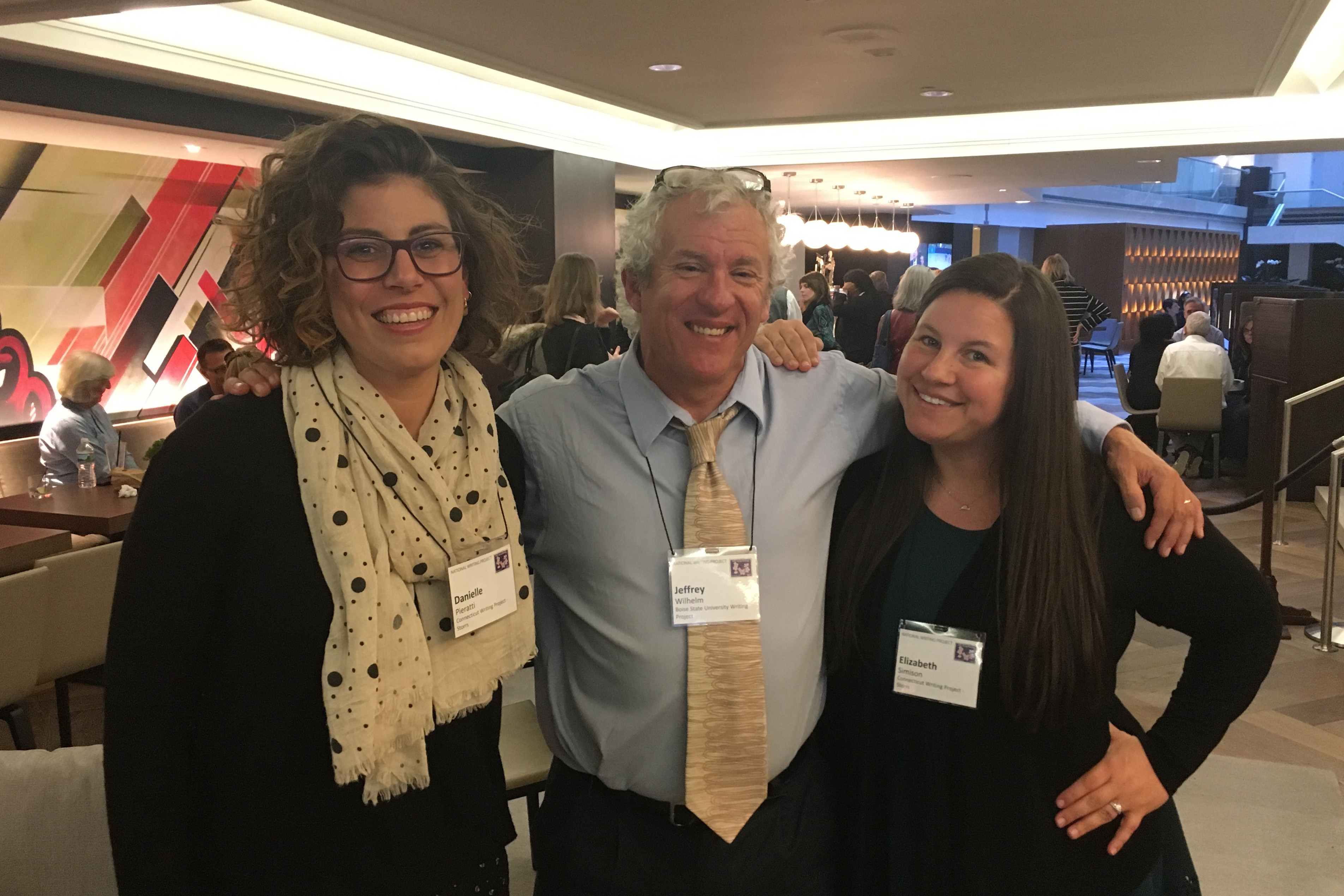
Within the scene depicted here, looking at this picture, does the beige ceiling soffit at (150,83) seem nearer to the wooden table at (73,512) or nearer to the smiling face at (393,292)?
the wooden table at (73,512)

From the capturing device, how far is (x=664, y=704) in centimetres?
157

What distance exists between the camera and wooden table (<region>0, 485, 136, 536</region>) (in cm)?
447

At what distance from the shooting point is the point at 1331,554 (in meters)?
4.78

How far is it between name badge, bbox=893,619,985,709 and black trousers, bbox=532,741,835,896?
0.28 metres

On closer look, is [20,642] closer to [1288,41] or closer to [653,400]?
[653,400]

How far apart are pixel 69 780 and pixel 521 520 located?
2.96 ft

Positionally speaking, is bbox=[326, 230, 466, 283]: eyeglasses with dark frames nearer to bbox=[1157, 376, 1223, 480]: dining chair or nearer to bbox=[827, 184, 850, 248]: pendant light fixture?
bbox=[1157, 376, 1223, 480]: dining chair

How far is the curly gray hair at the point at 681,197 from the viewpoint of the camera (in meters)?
1.70

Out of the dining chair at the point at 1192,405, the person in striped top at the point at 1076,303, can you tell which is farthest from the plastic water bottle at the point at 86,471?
the dining chair at the point at 1192,405

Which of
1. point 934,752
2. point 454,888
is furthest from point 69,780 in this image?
point 934,752

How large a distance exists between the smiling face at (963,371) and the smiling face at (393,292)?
30.0 inches

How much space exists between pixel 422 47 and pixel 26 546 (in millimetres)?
3280

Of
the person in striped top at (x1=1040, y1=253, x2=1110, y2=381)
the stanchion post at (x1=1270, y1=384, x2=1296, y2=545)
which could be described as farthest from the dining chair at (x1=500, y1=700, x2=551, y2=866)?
the person in striped top at (x1=1040, y1=253, x2=1110, y2=381)

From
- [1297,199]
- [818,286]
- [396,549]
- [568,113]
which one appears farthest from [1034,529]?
[1297,199]
